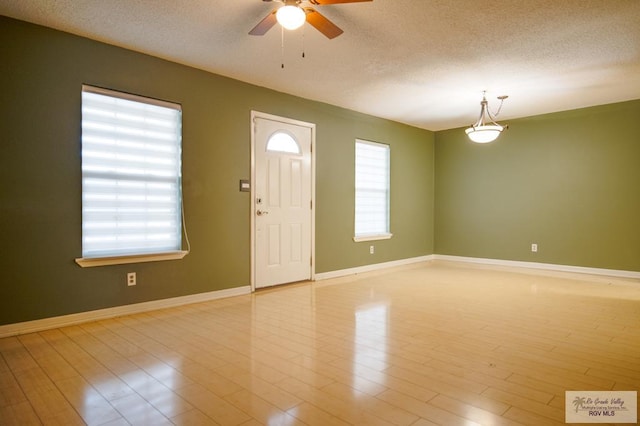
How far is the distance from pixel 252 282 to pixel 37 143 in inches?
102

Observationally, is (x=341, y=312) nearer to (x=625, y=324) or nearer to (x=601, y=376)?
(x=601, y=376)

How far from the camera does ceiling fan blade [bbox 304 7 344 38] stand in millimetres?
2594

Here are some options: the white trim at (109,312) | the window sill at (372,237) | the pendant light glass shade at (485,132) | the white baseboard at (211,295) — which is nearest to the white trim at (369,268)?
the white baseboard at (211,295)

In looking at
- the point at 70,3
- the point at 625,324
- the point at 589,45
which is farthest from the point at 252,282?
the point at 589,45

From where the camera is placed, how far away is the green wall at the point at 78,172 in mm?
3125

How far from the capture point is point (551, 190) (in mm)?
6145

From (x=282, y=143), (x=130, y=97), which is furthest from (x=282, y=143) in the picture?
(x=130, y=97)

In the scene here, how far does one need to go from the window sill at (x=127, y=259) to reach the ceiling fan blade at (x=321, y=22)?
262cm

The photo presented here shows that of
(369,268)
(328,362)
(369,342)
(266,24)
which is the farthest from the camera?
(369,268)

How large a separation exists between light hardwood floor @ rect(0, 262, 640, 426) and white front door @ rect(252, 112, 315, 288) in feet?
2.25

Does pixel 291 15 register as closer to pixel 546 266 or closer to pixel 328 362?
pixel 328 362

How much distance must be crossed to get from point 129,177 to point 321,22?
2.34m

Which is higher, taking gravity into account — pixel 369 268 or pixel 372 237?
pixel 372 237

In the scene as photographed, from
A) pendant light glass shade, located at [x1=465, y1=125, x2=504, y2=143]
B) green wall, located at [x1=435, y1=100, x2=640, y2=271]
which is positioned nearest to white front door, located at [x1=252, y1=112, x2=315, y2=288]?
pendant light glass shade, located at [x1=465, y1=125, x2=504, y2=143]
